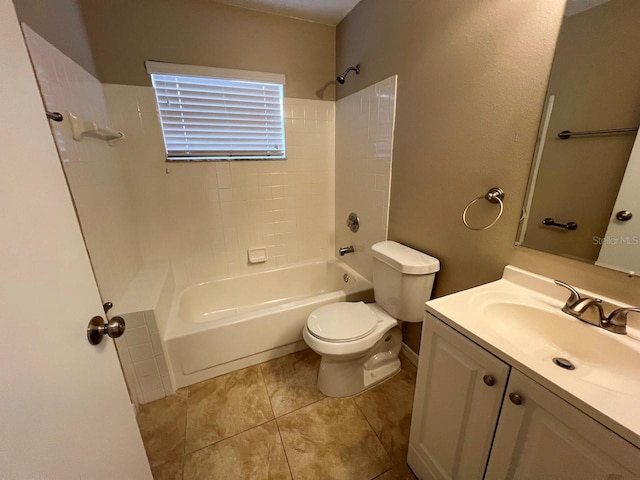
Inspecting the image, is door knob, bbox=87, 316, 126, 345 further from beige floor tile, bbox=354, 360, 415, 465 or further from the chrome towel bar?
the chrome towel bar

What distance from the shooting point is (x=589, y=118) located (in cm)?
85

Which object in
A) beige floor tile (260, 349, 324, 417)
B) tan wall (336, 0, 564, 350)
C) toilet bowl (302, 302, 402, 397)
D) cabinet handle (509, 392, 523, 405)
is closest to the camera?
cabinet handle (509, 392, 523, 405)

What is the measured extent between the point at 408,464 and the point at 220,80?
255cm

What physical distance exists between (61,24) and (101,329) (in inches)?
63.6

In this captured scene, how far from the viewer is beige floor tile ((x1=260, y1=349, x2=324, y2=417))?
4.91 feet

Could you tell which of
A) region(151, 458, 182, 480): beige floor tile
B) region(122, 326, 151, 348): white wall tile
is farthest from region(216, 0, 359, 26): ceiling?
region(151, 458, 182, 480): beige floor tile

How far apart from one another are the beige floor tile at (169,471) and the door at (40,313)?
0.74m

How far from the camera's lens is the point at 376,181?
185 cm

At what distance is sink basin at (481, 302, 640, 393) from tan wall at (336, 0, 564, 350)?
0.87ft

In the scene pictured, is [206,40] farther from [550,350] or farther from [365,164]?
[550,350]

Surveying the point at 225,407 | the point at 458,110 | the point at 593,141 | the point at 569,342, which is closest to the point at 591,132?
the point at 593,141

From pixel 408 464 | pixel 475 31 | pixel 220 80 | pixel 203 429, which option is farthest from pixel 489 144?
pixel 203 429

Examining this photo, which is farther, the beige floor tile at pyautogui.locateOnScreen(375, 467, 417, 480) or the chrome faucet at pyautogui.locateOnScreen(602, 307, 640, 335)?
the beige floor tile at pyautogui.locateOnScreen(375, 467, 417, 480)

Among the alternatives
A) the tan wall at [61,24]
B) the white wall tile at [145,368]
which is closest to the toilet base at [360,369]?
the white wall tile at [145,368]
